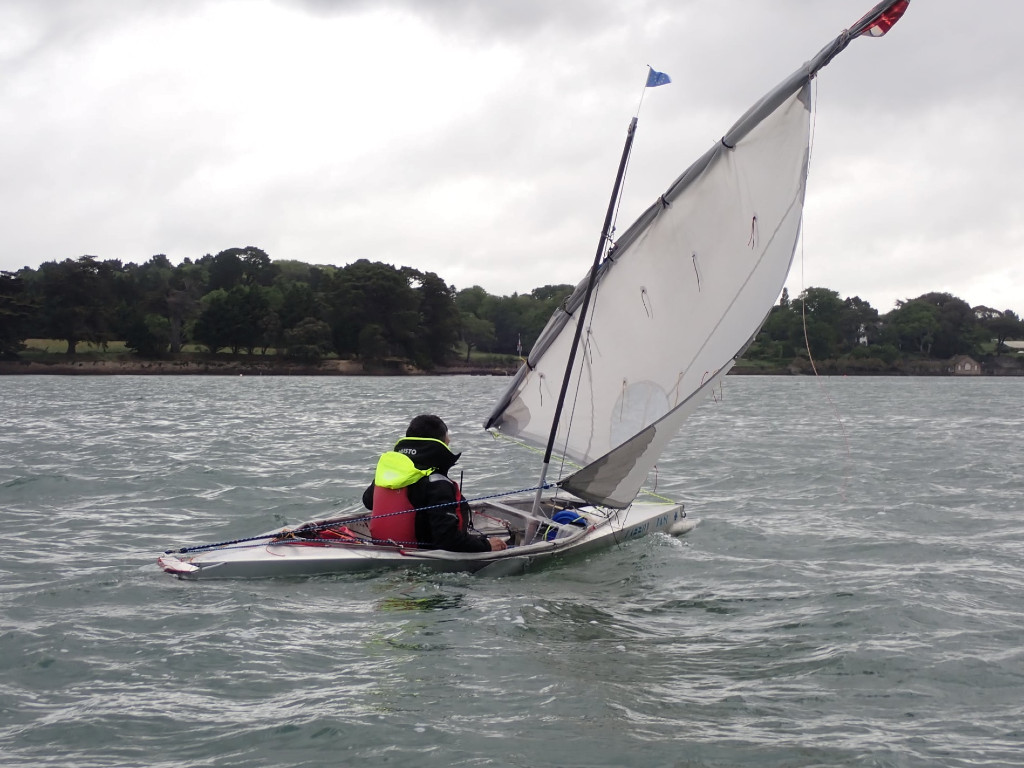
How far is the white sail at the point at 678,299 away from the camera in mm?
9391

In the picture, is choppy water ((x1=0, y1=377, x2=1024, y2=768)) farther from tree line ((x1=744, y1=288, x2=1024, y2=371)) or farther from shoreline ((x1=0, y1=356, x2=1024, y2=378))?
tree line ((x1=744, y1=288, x2=1024, y2=371))

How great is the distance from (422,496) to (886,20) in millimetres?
A: 6256

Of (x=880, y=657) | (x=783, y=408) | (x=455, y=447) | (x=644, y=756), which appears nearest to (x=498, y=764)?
(x=644, y=756)

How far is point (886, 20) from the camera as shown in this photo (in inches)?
353

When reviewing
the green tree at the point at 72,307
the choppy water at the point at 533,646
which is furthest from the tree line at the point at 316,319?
the choppy water at the point at 533,646

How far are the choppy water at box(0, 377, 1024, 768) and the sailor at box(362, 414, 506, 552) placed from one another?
408 mm

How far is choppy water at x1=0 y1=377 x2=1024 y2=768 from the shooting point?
5.89 meters

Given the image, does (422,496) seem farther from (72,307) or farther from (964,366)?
(964,366)

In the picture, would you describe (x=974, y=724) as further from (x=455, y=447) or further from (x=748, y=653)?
(x=455, y=447)

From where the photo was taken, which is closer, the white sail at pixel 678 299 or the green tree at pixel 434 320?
the white sail at pixel 678 299

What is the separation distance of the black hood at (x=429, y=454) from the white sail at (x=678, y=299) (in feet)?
3.85

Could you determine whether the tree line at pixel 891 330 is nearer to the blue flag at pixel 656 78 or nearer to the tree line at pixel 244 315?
the tree line at pixel 244 315

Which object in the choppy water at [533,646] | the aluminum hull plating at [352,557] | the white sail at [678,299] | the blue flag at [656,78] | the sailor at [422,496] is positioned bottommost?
the choppy water at [533,646]

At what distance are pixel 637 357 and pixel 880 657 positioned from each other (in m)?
4.07
